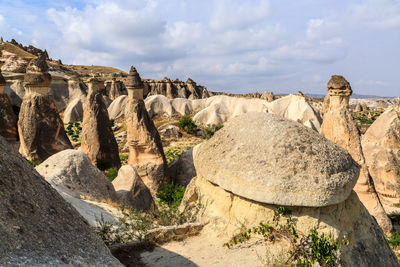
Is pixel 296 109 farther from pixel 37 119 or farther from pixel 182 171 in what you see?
pixel 37 119

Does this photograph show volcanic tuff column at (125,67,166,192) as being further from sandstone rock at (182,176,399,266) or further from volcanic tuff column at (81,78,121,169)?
sandstone rock at (182,176,399,266)

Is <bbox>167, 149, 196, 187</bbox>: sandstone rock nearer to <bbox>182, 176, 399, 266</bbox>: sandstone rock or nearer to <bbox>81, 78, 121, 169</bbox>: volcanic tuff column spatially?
<bbox>81, 78, 121, 169</bbox>: volcanic tuff column

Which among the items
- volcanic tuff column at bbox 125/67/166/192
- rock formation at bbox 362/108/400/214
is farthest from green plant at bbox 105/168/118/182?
rock formation at bbox 362/108/400/214

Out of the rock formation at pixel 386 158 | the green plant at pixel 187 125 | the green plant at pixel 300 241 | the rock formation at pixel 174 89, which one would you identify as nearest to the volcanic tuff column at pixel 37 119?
the green plant at pixel 300 241

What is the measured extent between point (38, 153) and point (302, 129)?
9797 millimetres

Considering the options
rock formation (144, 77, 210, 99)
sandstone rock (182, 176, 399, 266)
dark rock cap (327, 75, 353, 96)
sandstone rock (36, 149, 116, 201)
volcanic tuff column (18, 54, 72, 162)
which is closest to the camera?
sandstone rock (182, 176, 399, 266)

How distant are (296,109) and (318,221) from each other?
28.8 metres

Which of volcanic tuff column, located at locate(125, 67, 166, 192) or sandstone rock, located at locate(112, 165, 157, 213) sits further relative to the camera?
volcanic tuff column, located at locate(125, 67, 166, 192)

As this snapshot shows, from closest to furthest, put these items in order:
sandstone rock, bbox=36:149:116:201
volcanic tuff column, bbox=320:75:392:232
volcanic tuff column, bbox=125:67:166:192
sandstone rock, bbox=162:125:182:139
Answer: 1. sandstone rock, bbox=36:149:116:201
2. volcanic tuff column, bbox=320:75:392:232
3. volcanic tuff column, bbox=125:67:166:192
4. sandstone rock, bbox=162:125:182:139

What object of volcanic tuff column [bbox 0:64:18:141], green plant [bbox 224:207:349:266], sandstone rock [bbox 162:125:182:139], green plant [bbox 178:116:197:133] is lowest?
sandstone rock [bbox 162:125:182:139]

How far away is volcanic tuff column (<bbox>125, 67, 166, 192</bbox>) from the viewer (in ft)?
39.3

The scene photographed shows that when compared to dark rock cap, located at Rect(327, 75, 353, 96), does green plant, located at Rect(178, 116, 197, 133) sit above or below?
below

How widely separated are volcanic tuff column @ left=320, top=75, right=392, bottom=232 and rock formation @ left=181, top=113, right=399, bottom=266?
14.4 feet

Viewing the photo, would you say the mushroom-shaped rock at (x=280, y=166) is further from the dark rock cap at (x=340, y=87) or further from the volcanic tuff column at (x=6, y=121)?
the volcanic tuff column at (x=6, y=121)
